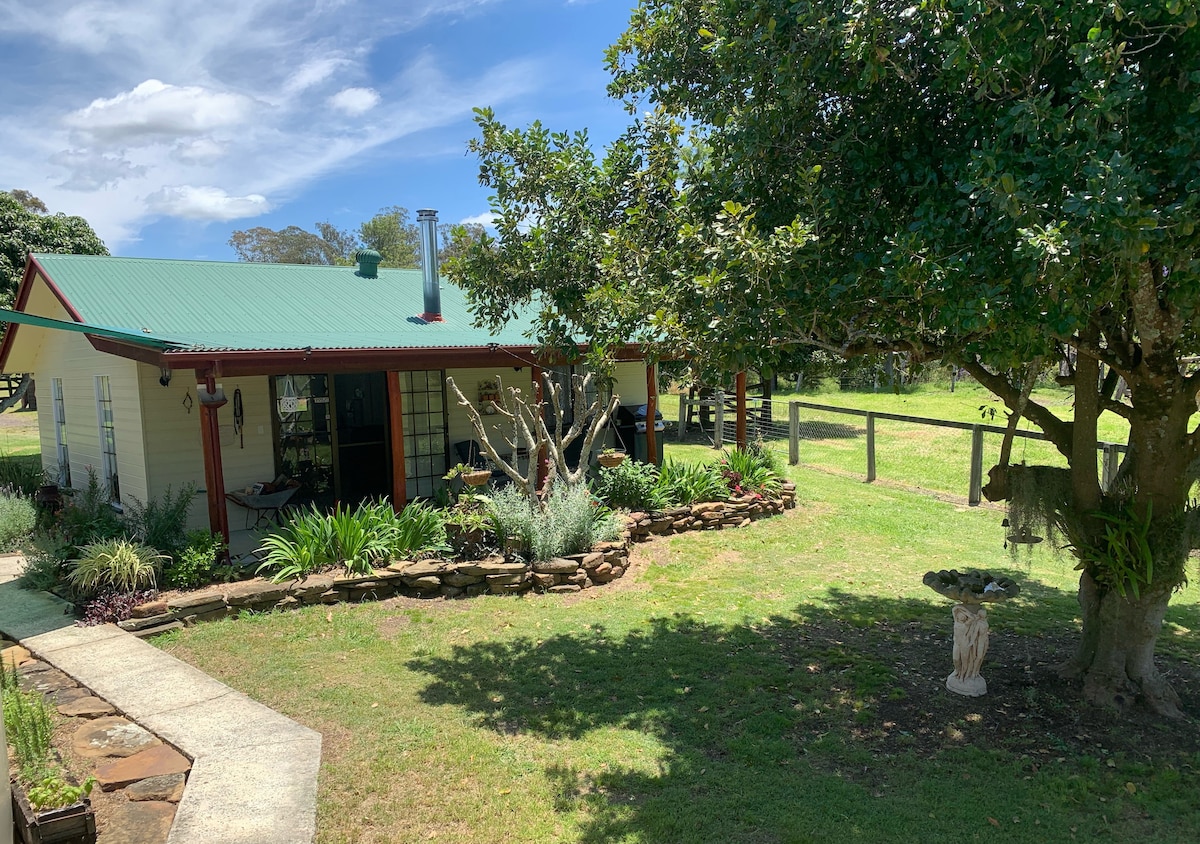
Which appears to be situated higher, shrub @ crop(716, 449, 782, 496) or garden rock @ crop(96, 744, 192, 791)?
shrub @ crop(716, 449, 782, 496)

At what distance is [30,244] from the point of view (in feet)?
70.0

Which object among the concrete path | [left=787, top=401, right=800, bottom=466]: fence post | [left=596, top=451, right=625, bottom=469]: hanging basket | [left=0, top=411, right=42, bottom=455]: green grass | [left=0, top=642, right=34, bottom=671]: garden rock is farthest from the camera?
[left=0, top=411, right=42, bottom=455]: green grass

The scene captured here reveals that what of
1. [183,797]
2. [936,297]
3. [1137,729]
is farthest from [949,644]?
[183,797]

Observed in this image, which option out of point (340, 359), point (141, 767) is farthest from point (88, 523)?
point (141, 767)

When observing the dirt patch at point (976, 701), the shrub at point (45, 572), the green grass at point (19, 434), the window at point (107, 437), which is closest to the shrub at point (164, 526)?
the shrub at point (45, 572)

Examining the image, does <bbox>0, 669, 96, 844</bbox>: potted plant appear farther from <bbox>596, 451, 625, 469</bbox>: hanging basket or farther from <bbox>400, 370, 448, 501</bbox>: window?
<bbox>400, 370, 448, 501</bbox>: window

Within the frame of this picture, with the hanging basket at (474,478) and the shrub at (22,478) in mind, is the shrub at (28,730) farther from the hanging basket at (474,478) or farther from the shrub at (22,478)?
the shrub at (22,478)

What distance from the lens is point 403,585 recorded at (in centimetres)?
773

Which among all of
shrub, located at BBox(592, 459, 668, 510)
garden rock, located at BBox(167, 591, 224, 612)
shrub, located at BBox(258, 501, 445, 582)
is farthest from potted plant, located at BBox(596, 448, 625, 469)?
garden rock, located at BBox(167, 591, 224, 612)

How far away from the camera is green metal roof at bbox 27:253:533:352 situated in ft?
28.2

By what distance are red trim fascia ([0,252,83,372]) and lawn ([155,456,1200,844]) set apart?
469 cm

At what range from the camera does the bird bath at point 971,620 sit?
5074 millimetres

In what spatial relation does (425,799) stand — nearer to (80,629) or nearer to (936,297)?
(936,297)

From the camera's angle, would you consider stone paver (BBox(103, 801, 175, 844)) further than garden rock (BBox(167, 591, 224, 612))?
No
